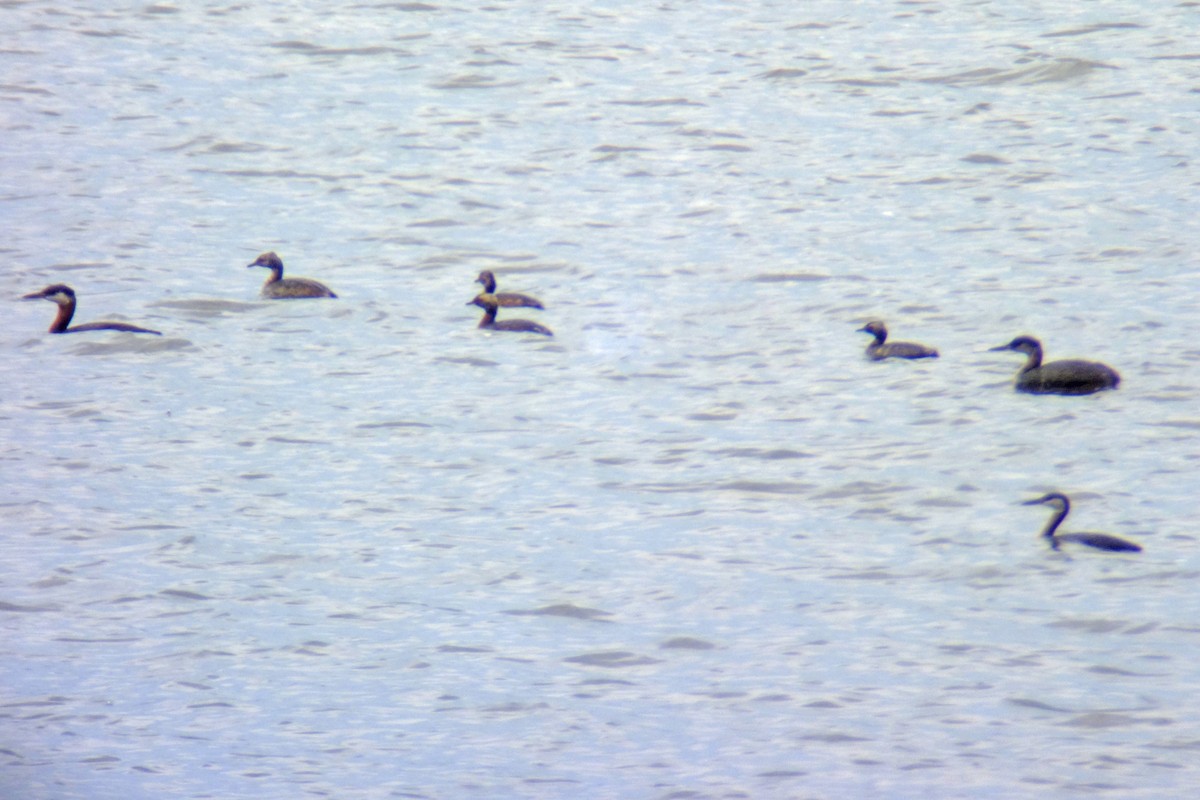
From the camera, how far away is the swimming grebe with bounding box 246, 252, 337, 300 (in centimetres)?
1808

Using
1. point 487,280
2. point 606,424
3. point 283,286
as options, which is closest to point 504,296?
point 487,280

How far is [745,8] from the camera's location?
30.5 m

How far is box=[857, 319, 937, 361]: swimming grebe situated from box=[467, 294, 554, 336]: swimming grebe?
9.52ft

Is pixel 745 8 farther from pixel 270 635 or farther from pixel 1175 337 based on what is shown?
pixel 270 635

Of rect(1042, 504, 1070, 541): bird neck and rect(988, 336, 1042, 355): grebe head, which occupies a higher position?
rect(988, 336, 1042, 355): grebe head

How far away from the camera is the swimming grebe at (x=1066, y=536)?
1167 centimetres

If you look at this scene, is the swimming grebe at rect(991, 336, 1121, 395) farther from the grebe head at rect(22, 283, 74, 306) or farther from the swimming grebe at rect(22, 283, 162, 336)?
the grebe head at rect(22, 283, 74, 306)

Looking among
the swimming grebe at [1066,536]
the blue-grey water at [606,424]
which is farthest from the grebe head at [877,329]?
the swimming grebe at [1066,536]

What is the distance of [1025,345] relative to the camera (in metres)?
15.3

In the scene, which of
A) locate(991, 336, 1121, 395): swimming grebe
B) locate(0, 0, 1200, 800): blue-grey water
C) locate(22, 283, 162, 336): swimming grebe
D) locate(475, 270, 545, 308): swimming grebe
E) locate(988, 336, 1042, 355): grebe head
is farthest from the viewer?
locate(475, 270, 545, 308): swimming grebe

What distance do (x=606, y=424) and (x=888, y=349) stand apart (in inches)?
103

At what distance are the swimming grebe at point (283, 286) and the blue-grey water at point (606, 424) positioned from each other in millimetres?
136

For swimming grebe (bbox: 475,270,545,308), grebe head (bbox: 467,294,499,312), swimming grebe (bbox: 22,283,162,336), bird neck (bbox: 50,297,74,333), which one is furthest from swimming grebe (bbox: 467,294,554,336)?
bird neck (bbox: 50,297,74,333)

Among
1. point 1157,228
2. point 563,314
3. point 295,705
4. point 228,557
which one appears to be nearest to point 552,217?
point 563,314
